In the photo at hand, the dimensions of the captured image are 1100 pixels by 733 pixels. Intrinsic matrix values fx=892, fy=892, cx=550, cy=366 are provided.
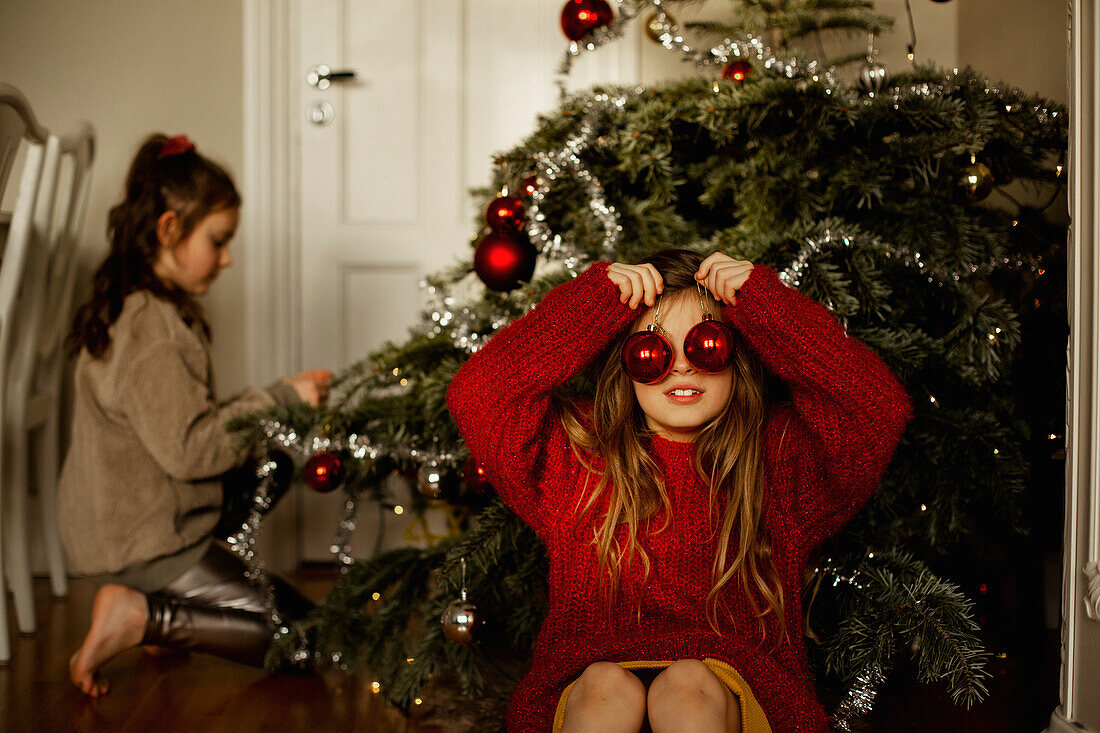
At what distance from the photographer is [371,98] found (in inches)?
88.9

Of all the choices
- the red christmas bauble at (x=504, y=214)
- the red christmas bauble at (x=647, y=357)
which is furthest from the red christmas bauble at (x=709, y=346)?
the red christmas bauble at (x=504, y=214)

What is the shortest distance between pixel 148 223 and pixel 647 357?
3.75 feet

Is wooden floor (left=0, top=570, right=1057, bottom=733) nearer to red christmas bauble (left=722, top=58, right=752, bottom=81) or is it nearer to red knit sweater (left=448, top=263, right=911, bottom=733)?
red knit sweater (left=448, top=263, right=911, bottom=733)

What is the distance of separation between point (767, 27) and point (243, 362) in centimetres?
149

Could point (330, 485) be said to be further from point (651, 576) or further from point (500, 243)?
point (651, 576)

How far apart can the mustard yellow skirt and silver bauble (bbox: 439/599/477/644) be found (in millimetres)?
216

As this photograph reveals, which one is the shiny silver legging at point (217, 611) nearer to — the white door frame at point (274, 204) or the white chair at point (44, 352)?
the white chair at point (44, 352)

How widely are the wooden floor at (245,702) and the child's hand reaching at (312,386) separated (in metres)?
0.49

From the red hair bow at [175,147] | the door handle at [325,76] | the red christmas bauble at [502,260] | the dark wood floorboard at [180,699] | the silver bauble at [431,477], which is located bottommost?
the dark wood floorboard at [180,699]

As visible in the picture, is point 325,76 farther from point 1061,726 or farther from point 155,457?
point 1061,726

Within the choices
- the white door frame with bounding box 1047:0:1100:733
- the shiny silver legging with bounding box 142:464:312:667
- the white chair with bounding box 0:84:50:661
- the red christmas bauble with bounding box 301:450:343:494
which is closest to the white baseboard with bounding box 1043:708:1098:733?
the white door frame with bounding box 1047:0:1100:733

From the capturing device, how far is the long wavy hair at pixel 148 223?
1.61 m

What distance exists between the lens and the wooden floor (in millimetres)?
1304

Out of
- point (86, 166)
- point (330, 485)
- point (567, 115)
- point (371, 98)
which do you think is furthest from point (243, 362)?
point (567, 115)
